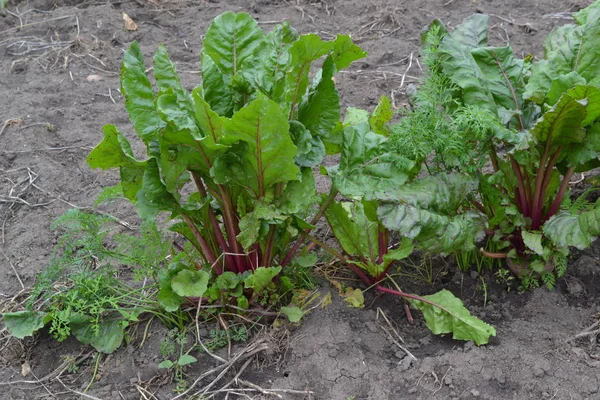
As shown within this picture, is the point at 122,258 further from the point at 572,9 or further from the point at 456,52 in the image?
the point at 572,9

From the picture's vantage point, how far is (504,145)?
2.75 meters

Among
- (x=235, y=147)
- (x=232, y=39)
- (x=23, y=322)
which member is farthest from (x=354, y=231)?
(x=23, y=322)

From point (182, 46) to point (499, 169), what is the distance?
10.1ft

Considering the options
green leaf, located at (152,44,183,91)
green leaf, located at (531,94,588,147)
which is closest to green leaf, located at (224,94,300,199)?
green leaf, located at (152,44,183,91)

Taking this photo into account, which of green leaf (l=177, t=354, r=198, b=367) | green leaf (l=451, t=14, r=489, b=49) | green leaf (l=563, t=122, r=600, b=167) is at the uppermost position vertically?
green leaf (l=451, t=14, r=489, b=49)

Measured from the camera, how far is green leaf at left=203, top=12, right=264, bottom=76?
104 inches

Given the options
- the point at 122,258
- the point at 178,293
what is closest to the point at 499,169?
the point at 178,293

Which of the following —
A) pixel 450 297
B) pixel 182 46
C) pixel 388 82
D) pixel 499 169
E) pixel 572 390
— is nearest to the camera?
pixel 572 390

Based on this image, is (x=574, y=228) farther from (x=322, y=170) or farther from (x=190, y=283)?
(x=190, y=283)

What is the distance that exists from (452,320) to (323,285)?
579 mm

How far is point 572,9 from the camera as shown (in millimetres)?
5168

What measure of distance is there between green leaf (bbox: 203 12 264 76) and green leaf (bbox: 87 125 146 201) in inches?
20.1

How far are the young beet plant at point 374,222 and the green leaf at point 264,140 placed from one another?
0.88 feet

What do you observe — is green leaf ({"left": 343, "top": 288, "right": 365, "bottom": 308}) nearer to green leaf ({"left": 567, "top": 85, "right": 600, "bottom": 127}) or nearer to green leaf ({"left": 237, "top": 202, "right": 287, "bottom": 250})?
green leaf ({"left": 237, "top": 202, "right": 287, "bottom": 250})
